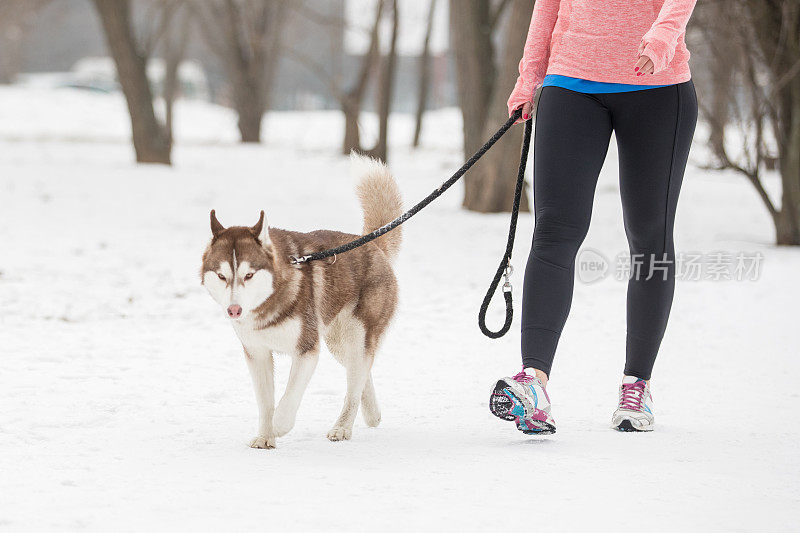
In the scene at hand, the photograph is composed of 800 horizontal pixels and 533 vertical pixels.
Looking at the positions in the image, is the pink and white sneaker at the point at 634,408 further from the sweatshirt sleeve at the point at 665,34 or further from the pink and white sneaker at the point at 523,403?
the sweatshirt sleeve at the point at 665,34

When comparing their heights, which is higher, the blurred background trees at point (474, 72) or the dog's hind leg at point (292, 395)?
the blurred background trees at point (474, 72)

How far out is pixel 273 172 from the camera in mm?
16766

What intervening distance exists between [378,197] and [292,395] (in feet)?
3.50

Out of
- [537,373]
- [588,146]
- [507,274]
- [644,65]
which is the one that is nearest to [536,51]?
[588,146]

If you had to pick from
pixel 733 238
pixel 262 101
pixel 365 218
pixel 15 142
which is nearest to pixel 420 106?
pixel 262 101

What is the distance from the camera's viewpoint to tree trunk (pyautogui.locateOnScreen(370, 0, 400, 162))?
19308 mm

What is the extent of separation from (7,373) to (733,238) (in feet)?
28.1

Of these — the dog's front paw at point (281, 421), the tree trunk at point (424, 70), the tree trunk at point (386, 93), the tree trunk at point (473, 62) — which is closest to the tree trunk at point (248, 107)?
the tree trunk at point (424, 70)

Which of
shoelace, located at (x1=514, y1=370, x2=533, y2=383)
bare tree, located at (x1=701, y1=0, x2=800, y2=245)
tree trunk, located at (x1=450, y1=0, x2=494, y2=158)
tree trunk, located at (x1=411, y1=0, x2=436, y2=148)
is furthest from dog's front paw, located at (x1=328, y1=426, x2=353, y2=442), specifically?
tree trunk, located at (x1=411, y1=0, x2=436, y2=148)

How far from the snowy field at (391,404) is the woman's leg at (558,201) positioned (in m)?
0.44

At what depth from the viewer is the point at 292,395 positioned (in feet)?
11.5

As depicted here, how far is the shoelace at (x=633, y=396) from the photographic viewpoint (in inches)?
149

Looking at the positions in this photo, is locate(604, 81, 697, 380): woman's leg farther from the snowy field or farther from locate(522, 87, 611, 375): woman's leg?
the snowy field

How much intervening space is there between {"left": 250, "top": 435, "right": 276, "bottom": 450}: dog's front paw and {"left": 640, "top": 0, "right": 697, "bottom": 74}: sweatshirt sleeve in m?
1.92
